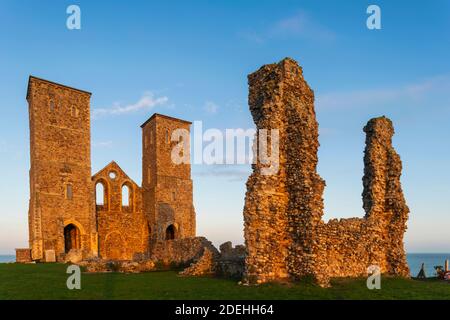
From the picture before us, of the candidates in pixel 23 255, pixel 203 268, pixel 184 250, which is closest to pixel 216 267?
pixel 203 268

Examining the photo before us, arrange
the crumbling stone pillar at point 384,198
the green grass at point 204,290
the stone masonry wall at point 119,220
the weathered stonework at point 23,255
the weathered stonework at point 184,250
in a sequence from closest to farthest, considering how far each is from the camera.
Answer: the green grass at point 204,290, the crumbling stone pillar at point 384,198, the weathered stonework at point 184,250, the weathered stonework at point 23,255, the stone masonry wall at point 119,220

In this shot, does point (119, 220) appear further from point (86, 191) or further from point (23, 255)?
point (23, 255)

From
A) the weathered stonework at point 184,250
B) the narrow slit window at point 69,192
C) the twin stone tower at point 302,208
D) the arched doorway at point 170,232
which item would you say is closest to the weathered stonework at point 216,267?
the twin stone tower at point 302,208

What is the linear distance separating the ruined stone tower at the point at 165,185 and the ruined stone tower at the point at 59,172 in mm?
6465

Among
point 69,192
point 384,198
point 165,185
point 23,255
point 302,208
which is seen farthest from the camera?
point 165,185

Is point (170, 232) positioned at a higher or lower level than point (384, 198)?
lower

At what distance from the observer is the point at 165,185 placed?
3900cm

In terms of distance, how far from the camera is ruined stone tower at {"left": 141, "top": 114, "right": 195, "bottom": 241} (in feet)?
124

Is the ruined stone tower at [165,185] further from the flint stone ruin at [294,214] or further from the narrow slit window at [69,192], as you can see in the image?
the flint stone ruin at [294,214]

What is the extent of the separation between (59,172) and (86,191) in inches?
119

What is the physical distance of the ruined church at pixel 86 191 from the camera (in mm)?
30719

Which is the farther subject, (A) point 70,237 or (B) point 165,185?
(B) point 165,185

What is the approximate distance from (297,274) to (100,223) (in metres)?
27.4
